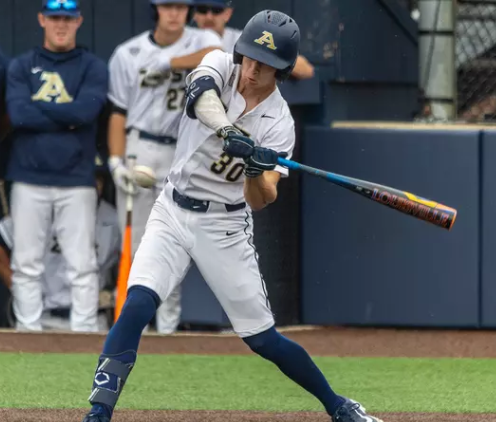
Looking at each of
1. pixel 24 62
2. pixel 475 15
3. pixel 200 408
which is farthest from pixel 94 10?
pixel 200 408

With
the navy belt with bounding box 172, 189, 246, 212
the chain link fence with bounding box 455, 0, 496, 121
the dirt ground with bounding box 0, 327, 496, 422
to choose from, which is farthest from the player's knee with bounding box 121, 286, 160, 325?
the chain link fence with bounding box 455, 0, 496, 121

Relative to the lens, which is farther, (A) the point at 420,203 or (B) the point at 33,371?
(B) the point at 33,371

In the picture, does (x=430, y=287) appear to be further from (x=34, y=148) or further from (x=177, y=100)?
(x=34, y=148)

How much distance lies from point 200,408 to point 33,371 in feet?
4.28

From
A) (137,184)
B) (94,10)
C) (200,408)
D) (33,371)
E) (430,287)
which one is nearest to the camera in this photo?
(200,408)

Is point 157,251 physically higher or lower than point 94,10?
lower

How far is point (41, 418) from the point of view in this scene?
17.4 feet

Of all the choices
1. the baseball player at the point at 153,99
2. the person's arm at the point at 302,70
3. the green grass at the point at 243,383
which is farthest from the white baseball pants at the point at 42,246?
the person's arm at the point at 302,70

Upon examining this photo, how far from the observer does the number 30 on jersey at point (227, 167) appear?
5.18 m

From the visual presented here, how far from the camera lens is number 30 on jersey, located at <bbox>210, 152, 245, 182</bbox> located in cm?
518

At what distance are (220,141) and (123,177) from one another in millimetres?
2859

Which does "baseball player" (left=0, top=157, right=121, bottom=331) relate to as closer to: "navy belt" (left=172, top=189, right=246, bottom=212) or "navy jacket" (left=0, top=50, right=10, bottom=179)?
"navy jacket" (left=0, top=50, right=10, bottom=179)

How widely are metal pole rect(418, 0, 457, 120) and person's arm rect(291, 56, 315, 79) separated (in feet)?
3.64

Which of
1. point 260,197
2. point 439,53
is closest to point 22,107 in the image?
point 439,53
